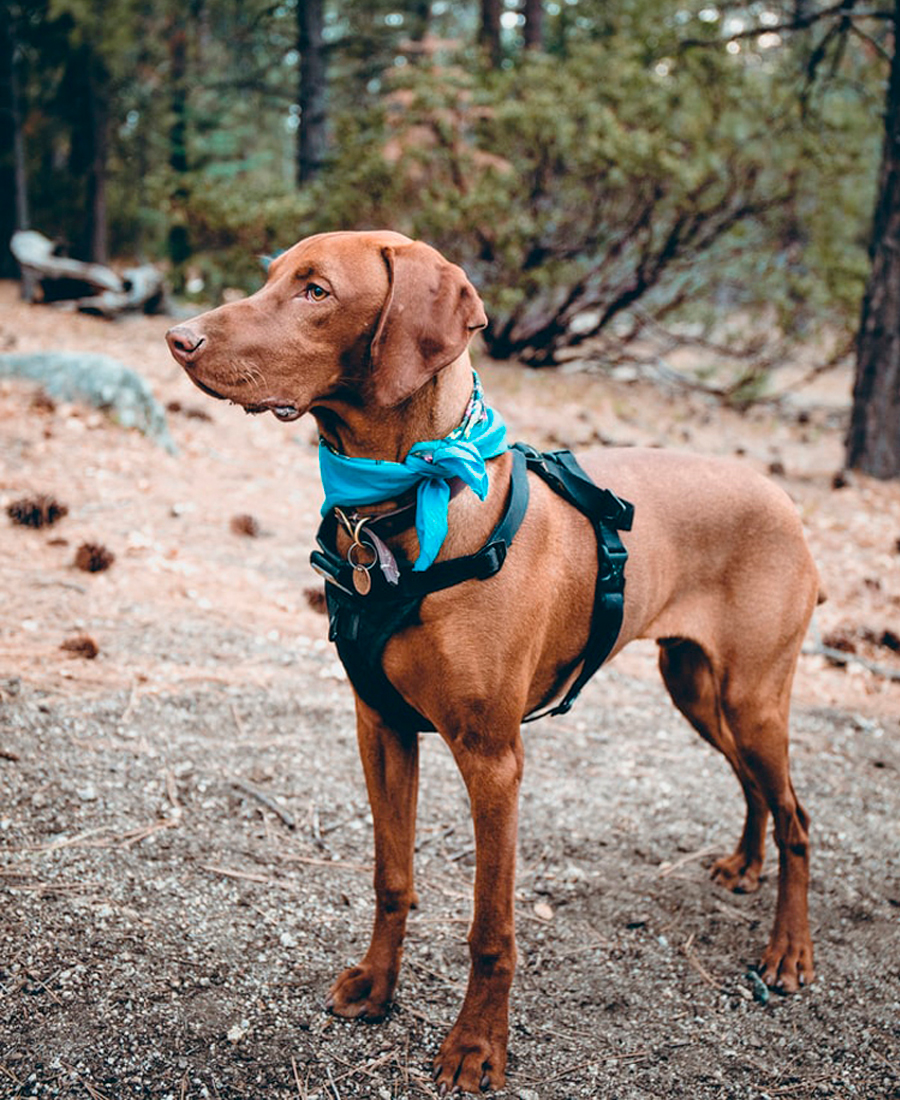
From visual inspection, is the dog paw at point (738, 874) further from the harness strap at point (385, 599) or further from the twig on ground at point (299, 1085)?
the twig on ground at point (299, 1085)

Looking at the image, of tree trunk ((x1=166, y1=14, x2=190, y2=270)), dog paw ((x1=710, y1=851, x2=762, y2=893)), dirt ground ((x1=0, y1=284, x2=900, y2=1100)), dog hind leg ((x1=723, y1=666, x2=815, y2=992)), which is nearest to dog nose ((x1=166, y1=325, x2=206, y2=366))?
dirt ground ((x1=0, y1=284, x2=900, y2=1100))

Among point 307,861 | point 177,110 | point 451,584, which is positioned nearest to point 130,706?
point 307,861

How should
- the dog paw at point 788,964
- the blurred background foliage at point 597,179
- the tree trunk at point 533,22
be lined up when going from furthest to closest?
1. the tree trunk at point 533,22
2. the blurred background foliage at point 597,179
3. the dog paw at point 788,964

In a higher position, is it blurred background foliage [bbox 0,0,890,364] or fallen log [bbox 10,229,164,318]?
blurred background foliage [bbox 0,0,890,364]

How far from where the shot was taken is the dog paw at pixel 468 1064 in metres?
2.55

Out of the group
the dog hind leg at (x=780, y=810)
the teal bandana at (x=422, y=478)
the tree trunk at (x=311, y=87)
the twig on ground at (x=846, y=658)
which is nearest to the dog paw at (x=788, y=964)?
the dog hind leg at (x=780, y=810)

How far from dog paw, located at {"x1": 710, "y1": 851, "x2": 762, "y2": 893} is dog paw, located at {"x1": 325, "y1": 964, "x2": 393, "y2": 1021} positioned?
152cm

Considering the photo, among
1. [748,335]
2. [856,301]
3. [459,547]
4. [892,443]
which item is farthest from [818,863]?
[748,335]

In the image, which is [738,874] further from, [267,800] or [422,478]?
[422,478]

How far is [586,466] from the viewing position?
316 cm

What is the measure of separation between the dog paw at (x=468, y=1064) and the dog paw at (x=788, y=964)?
107 cm

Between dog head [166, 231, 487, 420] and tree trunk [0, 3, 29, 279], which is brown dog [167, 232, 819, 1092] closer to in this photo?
dog head [166, 231, 487, 420]

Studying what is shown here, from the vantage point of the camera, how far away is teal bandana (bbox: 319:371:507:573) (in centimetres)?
237

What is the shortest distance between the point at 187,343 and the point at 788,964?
2725 mm
